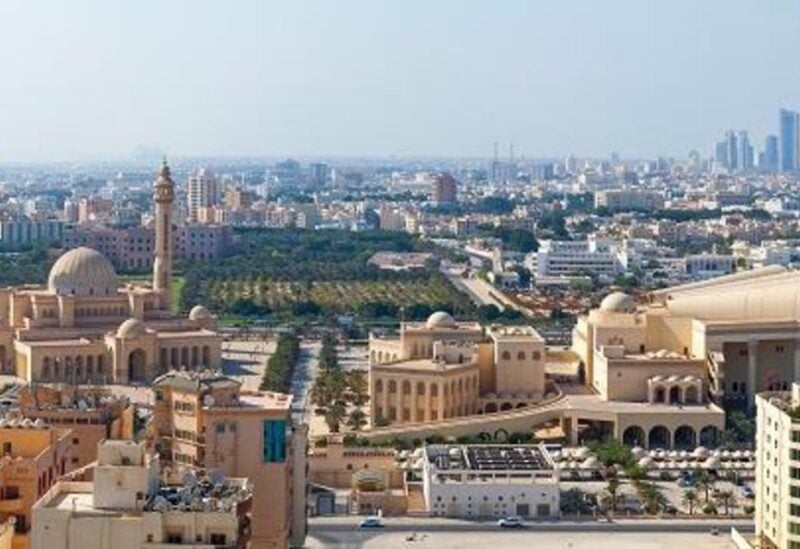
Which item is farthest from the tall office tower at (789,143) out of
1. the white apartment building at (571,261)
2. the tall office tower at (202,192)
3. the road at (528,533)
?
the road at (528,533)

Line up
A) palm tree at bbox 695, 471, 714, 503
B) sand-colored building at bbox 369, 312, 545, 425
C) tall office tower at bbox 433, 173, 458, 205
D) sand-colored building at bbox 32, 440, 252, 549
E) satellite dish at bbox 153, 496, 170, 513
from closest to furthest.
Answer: sand-colored building at bbox 32, 440, 252, 549 < satellite dish at bbox 153, 496, 170, 513 < palm tree at bbox 695, 471, 714, 503 < sand-colored building at bbox 369, 312, 545, 425 < tall office tower at bbox 433, 173, 458, 205

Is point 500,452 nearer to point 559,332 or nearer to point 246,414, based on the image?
point 246,414

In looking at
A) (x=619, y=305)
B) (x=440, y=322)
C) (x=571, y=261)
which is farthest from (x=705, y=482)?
(x=571, y=261)

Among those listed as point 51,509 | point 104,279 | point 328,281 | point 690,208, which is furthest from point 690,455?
point 690,208

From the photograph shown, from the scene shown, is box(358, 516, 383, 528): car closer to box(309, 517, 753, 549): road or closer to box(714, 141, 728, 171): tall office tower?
box(309, 517, 753, 549): road

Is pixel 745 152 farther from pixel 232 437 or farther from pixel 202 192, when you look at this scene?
pixel 232 437

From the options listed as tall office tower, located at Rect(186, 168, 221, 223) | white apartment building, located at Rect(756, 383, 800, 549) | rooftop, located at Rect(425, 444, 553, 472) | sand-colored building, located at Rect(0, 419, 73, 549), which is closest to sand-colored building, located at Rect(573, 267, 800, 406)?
rooftop, located at Rect(425, 444, 553, 472)

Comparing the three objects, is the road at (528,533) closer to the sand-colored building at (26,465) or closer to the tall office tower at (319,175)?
the sand-colored building at (26,465)
